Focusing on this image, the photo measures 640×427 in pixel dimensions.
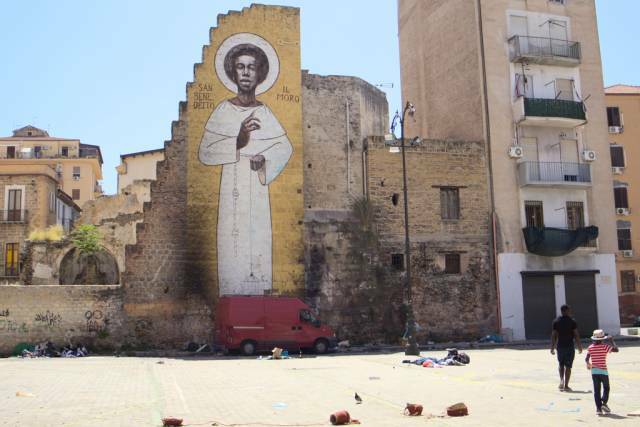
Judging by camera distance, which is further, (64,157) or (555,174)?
(64,157)

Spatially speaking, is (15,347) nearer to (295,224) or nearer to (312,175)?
(295,224)

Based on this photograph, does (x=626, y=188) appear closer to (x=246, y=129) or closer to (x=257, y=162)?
(x=257, y=162)

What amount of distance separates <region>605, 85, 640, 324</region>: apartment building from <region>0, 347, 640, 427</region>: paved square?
24123 millimetres

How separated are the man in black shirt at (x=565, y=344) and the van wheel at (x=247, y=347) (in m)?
12.9

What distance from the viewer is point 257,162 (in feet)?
91.7

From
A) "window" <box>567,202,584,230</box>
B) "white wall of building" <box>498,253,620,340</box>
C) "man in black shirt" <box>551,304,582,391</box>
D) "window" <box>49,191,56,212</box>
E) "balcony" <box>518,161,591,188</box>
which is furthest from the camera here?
"window" <box>49,191,56,212</box>

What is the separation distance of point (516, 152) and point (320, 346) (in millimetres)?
13266

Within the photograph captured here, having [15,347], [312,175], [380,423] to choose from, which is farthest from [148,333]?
[380,423]

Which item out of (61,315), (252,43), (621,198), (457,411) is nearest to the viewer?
(457,411)

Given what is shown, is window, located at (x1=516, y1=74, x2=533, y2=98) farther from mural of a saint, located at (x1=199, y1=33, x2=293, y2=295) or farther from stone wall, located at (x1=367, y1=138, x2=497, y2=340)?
mural of a saint, located at (x1=199, y1=33, x2=293, y2=295)

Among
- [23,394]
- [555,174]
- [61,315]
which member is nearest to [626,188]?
[555,174]

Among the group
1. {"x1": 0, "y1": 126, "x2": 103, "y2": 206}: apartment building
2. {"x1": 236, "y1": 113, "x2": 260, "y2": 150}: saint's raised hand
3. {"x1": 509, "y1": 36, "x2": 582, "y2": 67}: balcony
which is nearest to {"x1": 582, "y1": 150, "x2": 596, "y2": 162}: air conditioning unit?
{"x1": 509, "y1": 36, "x2": 582, "y2": 67}: balcony

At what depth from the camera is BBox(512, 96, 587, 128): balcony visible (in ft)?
101

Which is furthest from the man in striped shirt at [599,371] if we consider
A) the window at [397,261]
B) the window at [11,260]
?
the window at [11,260]
